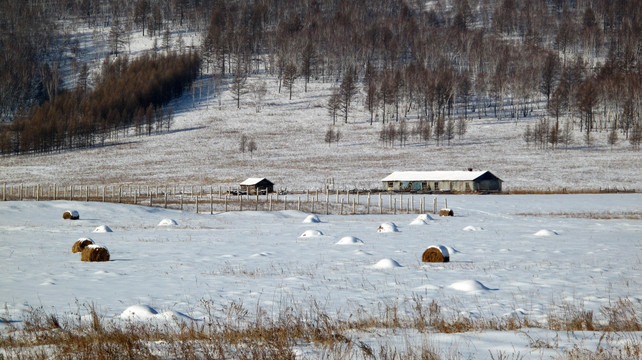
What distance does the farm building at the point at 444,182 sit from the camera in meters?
78.6

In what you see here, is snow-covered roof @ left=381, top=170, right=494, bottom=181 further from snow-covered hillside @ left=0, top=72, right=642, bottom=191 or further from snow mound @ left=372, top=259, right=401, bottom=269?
snow mound @ left=372, top=259, right=401, bottom=269

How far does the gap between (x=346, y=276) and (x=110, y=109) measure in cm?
13005

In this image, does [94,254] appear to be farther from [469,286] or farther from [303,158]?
[303,158]

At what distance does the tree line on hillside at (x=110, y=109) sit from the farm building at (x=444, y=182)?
218 feet

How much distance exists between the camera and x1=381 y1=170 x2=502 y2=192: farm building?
258 ft

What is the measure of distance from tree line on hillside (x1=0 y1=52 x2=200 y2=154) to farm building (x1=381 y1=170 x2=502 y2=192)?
66329mm

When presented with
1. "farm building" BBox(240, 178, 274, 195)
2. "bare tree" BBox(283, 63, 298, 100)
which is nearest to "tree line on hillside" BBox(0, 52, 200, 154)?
"bare tree" BBox(283, 63, 298, 100)

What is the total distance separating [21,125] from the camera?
387 feet

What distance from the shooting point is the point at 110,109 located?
5266 inches

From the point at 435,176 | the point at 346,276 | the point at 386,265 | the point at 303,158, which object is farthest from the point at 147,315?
the point at 303,158

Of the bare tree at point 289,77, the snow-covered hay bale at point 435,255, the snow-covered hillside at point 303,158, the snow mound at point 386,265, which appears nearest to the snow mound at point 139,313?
the snow mound at point 386,265

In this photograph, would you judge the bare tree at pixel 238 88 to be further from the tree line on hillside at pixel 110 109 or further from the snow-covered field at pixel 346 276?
the snow-covered field at pixel 346 276

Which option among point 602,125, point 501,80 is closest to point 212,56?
point 501,80

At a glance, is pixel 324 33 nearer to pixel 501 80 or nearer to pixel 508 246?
pixel 501 80
